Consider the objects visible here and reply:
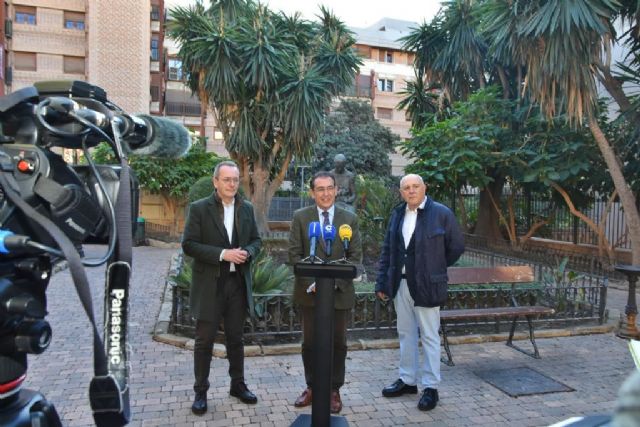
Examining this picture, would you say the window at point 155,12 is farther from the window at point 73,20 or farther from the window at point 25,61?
the window at point 25,61

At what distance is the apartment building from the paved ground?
29.9 metres

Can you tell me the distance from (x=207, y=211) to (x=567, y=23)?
26.1 feet

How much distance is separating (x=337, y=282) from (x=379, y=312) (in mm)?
2215

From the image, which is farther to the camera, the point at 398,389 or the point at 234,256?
the point at 398,389

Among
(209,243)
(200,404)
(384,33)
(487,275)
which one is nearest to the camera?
(200,404)

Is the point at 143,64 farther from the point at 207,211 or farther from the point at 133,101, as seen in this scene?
the point at 207,211

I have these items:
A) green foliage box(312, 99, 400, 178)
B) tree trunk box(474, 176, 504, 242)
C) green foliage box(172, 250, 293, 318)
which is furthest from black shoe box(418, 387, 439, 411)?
green foliage box(312, 99, 400, 178)

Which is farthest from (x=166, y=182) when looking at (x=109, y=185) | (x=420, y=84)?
(x=109, y=185)

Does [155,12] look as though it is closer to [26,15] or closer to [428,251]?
[26,15]

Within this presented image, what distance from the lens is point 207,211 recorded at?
152 inches

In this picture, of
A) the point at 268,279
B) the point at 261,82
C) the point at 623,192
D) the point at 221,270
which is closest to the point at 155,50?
the point at 261,82

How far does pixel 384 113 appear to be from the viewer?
48.4m

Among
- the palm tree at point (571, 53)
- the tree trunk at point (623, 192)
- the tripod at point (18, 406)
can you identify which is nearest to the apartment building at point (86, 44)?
the palm tree at point (571, 53)

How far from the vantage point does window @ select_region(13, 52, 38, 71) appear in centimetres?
3181
